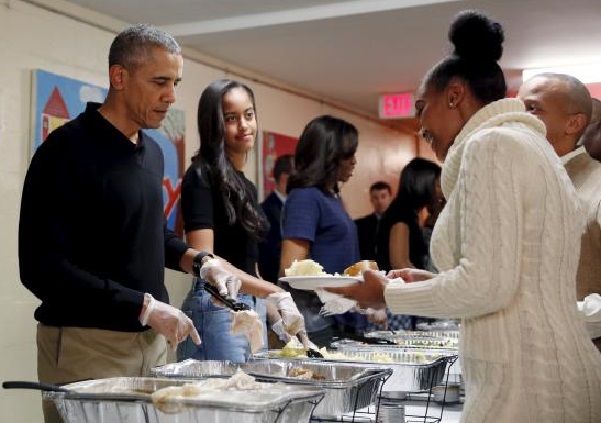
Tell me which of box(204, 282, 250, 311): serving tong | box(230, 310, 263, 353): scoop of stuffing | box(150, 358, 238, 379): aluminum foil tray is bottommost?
box(150, 358, 238, 379): aluminum foil tray

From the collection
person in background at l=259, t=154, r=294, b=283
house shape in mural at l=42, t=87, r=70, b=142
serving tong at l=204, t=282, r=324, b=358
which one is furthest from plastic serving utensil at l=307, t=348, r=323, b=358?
house shape in mural at l=42, t=87, r=70, b=142

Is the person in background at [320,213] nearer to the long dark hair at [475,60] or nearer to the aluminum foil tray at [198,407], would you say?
the long dark hair at [475,60]

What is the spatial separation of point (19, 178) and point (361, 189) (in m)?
4.68

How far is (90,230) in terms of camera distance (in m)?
2.07

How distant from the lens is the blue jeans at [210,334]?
8.38ft

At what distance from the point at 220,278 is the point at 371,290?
0.66 meters

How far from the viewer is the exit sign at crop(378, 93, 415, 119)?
296 inches

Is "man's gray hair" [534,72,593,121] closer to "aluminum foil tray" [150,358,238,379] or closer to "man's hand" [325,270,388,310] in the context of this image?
Result: "man's hand" [325,270,388,310]

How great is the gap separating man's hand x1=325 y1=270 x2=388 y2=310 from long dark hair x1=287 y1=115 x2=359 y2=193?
1.48m

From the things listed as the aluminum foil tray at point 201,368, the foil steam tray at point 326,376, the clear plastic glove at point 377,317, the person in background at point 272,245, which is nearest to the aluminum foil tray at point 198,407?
the foil steam tray at point 326,376

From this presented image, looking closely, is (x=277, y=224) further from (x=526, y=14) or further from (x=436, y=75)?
(x=436, y=75)

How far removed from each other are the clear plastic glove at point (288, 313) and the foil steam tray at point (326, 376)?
0.73ft

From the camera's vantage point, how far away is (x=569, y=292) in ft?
5.19

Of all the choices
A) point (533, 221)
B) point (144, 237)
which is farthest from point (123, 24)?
point (533, 221)
